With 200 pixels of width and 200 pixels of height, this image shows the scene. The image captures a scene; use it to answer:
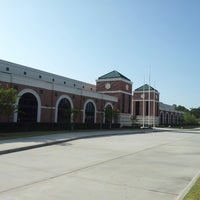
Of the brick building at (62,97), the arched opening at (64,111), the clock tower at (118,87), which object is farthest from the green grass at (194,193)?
the clock tower at (118,87)

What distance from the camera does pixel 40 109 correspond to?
35.6m

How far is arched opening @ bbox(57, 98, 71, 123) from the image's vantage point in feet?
129

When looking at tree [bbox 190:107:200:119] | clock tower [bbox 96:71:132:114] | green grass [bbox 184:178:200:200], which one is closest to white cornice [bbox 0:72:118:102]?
clock tower [bbox 96:71:132:114]

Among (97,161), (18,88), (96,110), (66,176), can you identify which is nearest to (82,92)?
(96,110)

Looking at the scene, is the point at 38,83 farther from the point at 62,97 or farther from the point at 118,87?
the point at 118,87

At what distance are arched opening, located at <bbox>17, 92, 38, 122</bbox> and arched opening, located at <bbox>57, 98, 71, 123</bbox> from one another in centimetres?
478

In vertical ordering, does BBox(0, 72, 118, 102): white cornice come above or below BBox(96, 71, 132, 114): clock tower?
below

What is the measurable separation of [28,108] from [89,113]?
14264 millimetres

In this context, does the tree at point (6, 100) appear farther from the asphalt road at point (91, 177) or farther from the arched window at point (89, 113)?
the arched window at point (89, 113)

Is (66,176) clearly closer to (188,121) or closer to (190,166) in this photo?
(190,166)

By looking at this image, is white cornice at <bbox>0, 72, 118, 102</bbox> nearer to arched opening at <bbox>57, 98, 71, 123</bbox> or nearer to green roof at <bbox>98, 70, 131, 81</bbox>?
arched opening at <bbox>57, 98, 71, 123</bbox>

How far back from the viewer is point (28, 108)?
33875mm

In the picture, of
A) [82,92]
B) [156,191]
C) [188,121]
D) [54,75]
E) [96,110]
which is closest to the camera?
[156,191]

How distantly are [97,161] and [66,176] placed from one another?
3.63 m
